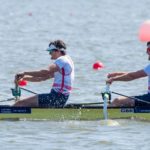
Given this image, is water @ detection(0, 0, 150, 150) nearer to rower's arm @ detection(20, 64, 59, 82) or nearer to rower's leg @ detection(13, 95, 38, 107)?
rower's leg @ detection(13, 95, 38, 107)

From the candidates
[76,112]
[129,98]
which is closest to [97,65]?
[129,98]

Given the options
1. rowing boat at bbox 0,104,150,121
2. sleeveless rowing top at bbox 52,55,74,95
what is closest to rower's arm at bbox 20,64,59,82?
sleeveless rowing top at bbox 52,55,74,95

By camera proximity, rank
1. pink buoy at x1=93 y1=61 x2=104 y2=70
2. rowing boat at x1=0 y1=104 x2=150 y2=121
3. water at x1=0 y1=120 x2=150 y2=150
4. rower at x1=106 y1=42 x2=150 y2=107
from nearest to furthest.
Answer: water at x1=0 y1=120 x2=150 y2=150 → rower at x1=106 y1=42 x2=150 y2=107 → rowing boat at x1=0 y1=104 x2=150 y2=121 → pink buoy at x1=93 y1=61 x2=104 y2=70

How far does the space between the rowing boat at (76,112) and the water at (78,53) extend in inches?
5.8

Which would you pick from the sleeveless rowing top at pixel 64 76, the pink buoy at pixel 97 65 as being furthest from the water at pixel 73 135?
the pink buoy at pixel 97 65

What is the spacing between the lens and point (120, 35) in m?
41.5

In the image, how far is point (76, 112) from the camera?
722 inches

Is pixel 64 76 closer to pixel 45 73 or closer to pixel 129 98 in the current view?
pixel 45 73

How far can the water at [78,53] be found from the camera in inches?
667

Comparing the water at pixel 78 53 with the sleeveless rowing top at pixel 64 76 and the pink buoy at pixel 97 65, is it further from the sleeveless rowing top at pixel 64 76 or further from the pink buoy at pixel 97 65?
the sleeveless rowing top at pixel 64 76

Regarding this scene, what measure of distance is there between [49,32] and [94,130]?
2488 cm

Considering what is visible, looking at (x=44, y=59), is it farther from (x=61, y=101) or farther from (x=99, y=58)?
(x=61, y=101)

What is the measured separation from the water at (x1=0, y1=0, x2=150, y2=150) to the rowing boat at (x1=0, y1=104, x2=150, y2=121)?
5.8 inches

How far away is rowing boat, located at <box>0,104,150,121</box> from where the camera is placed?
1830 centimetres
